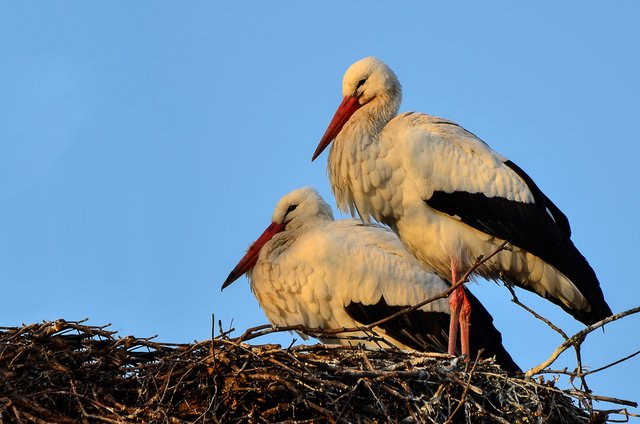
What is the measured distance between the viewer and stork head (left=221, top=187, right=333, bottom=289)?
8.38 m

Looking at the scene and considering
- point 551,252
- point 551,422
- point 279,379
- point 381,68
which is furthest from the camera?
point 381,68

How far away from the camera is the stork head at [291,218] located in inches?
330

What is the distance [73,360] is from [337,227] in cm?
277

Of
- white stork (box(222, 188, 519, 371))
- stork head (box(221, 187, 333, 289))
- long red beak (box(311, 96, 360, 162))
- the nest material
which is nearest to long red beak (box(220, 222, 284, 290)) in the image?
stork head (box(221, 187, 333, 289))

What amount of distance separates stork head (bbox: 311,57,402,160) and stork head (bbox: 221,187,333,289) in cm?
58

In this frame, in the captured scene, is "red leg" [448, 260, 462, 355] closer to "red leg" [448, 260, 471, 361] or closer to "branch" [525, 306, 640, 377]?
"red leg" [448, 260, 471, 361]

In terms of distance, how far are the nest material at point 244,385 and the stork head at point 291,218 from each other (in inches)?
103

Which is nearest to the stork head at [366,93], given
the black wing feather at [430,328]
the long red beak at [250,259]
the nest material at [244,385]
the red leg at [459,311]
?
the long red beak at [250,259]

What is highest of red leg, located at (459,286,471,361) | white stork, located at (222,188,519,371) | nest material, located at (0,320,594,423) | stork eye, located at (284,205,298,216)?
stork eye, located at (284,205,298,216)

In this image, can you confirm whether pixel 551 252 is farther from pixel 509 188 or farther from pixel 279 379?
pixel 279 379

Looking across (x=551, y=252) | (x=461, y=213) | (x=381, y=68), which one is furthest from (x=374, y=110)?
(x=551, y=252)

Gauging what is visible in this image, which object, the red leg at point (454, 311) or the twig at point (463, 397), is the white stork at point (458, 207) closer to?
the red leg at point (454, 311)

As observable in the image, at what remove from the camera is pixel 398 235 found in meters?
7.59

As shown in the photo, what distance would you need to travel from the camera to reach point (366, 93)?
312 inches
